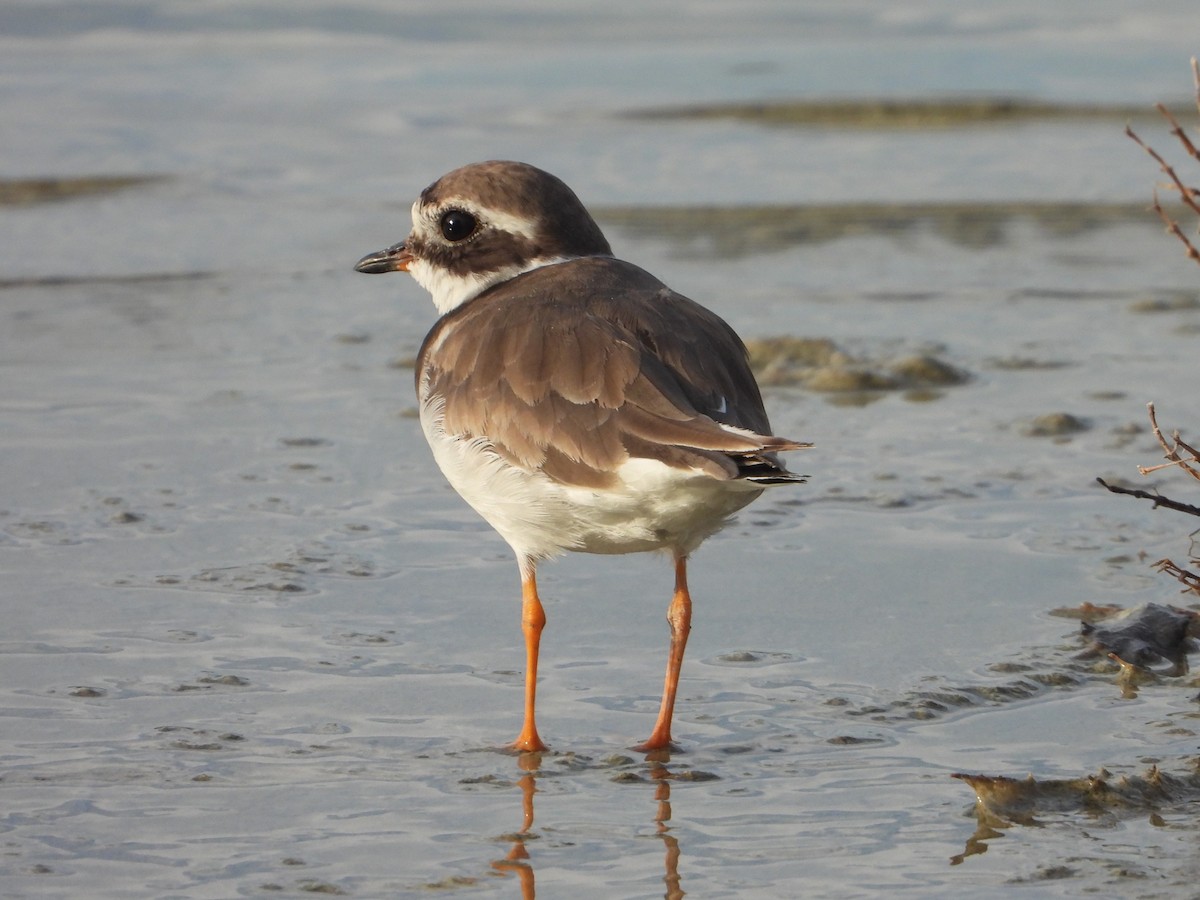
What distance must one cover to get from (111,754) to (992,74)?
1308 centimetres

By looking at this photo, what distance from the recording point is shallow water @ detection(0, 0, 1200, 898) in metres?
3.65

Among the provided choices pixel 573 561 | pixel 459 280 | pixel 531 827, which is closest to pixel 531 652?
pixel 531 827

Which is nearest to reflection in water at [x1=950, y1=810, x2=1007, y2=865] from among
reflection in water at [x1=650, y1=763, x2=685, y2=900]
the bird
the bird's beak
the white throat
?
reflection in water at [x1=650, y1=763, x2=685, y2=900]

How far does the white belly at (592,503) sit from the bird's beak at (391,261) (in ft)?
2.76

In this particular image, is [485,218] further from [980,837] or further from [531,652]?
[980,837]

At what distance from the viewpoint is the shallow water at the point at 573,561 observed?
365cm

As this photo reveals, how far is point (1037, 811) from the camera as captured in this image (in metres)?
3.69

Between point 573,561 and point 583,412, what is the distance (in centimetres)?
148

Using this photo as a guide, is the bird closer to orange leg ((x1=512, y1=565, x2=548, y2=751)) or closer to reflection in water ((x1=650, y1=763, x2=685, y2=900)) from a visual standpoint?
orange leg ((x1=512, y1=565, x2=548, y2=751))

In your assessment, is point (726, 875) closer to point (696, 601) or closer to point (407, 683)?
point (407, 683)

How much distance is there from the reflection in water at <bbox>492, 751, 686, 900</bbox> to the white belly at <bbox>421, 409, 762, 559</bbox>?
1.82 feet

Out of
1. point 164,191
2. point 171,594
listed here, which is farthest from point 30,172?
point 171,594

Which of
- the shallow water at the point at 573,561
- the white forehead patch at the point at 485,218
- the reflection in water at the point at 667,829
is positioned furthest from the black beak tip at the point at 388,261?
the reflection in water at the point at 667,829

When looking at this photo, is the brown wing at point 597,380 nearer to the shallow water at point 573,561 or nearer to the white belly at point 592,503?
the white belly at point 592,503
